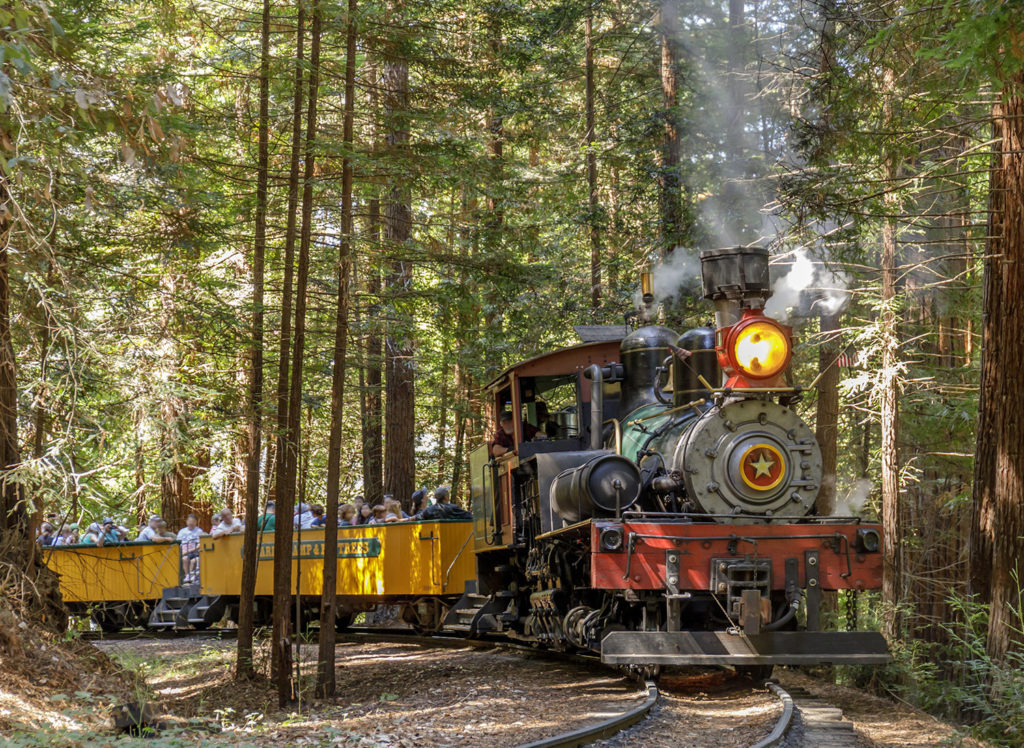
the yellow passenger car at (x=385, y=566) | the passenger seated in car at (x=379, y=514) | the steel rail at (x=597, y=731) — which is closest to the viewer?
the steel rail at (x=597, y=731)

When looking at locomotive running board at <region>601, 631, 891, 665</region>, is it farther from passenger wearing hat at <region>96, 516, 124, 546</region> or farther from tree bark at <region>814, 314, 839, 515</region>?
passenger wearing hat at <region>96, 516, 124, 546</region>

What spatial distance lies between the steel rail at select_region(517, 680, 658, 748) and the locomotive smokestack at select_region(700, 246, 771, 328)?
3.27 meters

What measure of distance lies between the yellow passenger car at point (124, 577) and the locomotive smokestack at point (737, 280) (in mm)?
12252

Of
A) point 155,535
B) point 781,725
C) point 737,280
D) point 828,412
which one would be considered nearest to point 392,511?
point 155,535

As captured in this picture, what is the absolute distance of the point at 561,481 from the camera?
30.5ft

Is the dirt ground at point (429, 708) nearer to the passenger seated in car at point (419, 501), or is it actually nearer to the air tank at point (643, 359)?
the air tank at point (643, 359)

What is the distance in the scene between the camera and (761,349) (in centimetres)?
855

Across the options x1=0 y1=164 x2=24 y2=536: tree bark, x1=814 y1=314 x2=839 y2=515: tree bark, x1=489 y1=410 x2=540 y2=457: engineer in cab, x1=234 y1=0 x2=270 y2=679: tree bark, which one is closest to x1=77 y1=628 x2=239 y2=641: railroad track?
x1=234 y1=0 x2=270 y2=679: tree bark

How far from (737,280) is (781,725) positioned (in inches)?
142

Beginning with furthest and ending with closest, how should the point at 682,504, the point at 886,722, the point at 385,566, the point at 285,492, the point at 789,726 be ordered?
the point at 385,566
the point at 285,492
the point at 682,504
the point at 886,722
the point at 789,726

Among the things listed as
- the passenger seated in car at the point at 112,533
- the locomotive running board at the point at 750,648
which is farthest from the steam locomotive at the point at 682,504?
the passenger seated in car at the point at 112,533

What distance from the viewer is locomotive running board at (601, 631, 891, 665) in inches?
314

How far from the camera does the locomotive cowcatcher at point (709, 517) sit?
8.09 meters

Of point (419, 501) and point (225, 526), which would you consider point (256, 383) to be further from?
point (225, 526)
